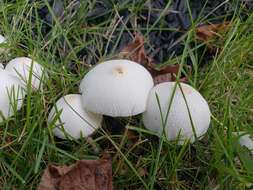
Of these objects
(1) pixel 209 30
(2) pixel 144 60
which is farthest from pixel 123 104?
(1) pixel 209 30

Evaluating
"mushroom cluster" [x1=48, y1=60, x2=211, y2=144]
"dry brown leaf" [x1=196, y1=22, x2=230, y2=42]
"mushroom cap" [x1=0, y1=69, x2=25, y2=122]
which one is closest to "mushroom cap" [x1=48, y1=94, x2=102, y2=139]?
"mushroom cluster" [x1=48, y1=60, x2=211, y2=144]

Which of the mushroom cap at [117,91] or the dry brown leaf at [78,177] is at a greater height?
the mushroom cap at [117,91]

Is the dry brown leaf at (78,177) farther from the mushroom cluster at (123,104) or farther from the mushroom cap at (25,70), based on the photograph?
the mushroom cap at (25,70)

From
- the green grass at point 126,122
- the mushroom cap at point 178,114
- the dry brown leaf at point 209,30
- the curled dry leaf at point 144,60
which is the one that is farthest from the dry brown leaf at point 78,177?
the dry brown leaf at point 209,30

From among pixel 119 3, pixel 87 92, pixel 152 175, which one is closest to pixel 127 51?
pixel 119 3

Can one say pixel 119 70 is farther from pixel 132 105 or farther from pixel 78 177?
pixel 78 177

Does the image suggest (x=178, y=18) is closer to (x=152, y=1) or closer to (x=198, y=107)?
(x=152, y=1)

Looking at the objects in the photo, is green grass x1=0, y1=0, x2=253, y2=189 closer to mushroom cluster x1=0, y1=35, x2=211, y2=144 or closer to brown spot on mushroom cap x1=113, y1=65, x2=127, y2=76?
mushroom cluster x1=0, y1=35, x2=211, y2=144
